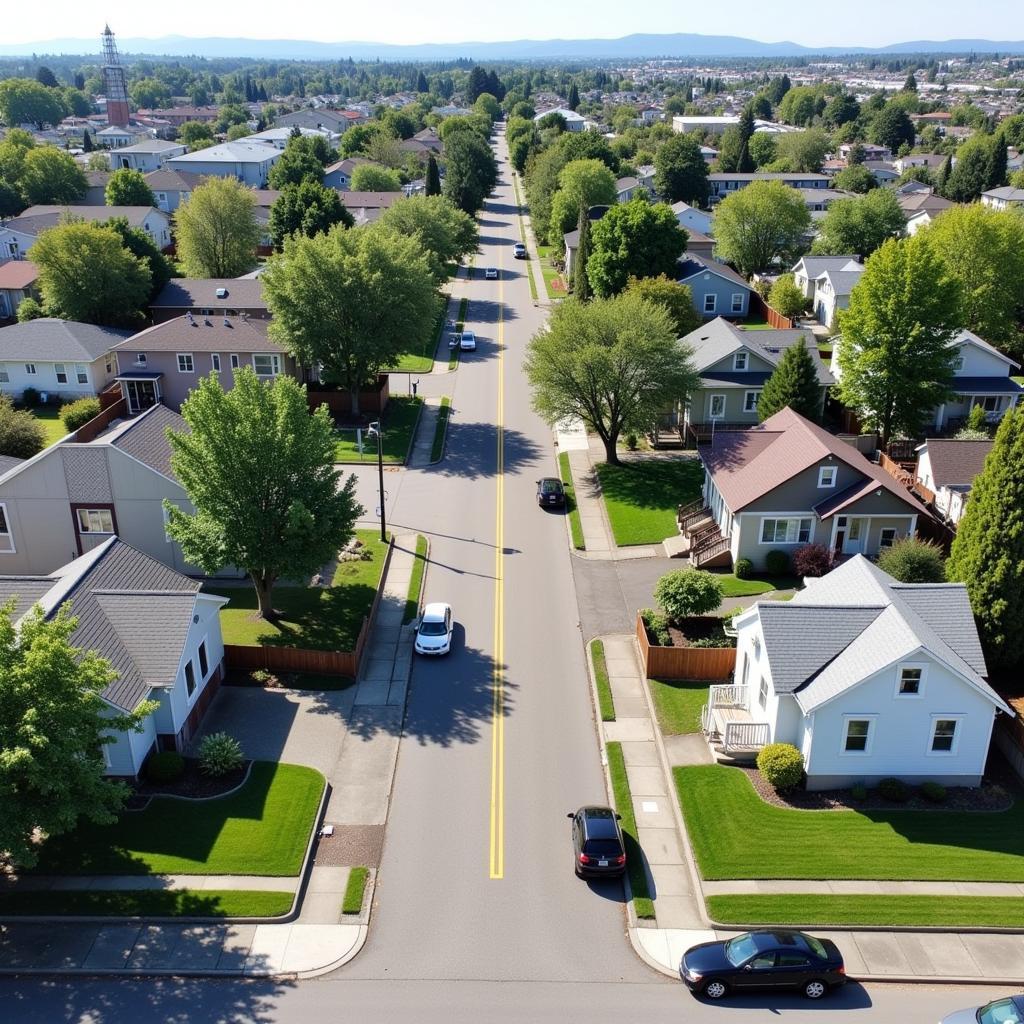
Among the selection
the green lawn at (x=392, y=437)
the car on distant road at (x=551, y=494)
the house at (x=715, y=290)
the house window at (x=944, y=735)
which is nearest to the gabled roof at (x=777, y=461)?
the car on distant road at (x=551, y=494)

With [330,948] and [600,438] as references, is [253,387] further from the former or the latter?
[600,438]

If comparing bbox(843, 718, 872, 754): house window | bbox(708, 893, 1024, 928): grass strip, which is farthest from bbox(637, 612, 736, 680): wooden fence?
bbox(708, 893, 1024, 928): grass strip

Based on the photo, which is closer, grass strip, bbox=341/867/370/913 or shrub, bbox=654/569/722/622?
grass strip, bbox=341/867/370/913

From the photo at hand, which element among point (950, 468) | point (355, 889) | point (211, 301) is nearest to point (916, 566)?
point (950, 468)

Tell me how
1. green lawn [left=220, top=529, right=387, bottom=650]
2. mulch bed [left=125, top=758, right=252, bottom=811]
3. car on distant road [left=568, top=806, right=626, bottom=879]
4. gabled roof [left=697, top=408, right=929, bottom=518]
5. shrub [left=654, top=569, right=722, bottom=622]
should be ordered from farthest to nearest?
gabled roof [left=697, top=408, right=929, bottom=518] < green lawn [left=220, top=529, right=387, bottom=650] < shrub [left=654, top=569, right=722, bottom=622] < mulch bed [left=125, top=758, right=252, bottom=811] < car on distant road [left=568, top=806, right=626, bottom=879]

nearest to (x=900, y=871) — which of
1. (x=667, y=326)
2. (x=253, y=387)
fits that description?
(x=253, y=387)

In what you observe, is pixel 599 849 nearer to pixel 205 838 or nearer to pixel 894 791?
pixel 894 791

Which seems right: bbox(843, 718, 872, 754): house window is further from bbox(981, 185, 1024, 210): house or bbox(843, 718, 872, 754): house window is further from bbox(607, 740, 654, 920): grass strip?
bbox(981, 185, 1024, 210): house
